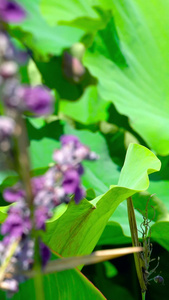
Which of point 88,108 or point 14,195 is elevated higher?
point 14,195

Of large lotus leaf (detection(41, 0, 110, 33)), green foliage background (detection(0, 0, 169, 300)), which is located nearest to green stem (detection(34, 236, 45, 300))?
green foliage background (detection(0, 0, 169, 300))

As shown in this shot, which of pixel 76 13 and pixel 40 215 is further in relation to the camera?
pixel 76 13

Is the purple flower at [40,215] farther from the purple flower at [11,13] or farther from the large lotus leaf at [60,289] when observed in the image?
the large lotus leaf at [60,289]

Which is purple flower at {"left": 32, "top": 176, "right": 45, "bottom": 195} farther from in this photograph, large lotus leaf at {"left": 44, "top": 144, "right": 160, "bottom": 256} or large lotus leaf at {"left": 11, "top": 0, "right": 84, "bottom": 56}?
large lotus leaf at {"left": 11, "top": 0, "right": 84, "bottom": 56}

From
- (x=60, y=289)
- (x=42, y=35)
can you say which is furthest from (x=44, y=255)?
(x=42, y=35)

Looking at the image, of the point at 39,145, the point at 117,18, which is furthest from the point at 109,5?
the point at 39,145

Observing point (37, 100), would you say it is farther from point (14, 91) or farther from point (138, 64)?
point (138, 64)

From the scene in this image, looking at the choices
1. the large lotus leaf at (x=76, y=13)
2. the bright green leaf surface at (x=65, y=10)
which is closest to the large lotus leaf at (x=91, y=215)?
the large lotus leaf at (x=76, y=13)
